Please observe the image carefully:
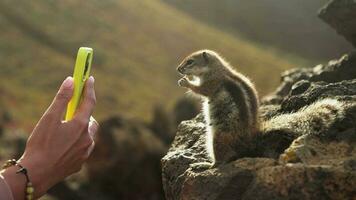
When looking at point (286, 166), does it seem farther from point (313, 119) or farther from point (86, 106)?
point (86, 106)

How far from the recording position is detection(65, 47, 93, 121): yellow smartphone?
5.06m

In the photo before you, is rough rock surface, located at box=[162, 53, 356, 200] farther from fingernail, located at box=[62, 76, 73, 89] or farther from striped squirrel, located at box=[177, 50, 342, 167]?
fingernail, located at box=[62, 76, 73, 89]

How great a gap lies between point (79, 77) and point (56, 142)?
0.57 m

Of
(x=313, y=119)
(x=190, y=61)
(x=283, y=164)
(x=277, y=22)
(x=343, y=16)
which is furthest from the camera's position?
(x=277, y=22)

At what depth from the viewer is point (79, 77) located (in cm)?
508

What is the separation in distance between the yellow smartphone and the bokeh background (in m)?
18.9

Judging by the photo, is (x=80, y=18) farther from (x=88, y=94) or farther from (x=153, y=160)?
(x=88, y=94)

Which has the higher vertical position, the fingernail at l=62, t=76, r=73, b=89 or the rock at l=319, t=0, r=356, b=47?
the rock at l=319, t=0, r=356, b=47

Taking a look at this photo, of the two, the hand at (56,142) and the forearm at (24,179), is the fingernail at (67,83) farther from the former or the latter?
the forearm at (24,179)

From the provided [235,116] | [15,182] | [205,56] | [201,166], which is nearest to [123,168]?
[205,56]

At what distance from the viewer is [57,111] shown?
475cm

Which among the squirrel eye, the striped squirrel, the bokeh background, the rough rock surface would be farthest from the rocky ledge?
the bokeh background

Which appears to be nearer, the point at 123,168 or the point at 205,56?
the point at 205,56

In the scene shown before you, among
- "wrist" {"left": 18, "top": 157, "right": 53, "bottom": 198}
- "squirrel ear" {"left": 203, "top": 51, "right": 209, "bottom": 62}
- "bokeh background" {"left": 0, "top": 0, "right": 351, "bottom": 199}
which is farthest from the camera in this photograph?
"bokeh background" {"left": 0, "top": 0, "right": 351, "bottom": 199}
